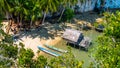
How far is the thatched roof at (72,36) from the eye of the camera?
111 ft

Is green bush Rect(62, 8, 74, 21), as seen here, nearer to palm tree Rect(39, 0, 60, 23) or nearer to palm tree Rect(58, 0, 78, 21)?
palm tree Rect(58, 0, 78, 21)

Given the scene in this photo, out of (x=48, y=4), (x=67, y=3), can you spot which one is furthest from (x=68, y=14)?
(x=48, y=4)

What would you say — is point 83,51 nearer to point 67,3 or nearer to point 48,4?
point 48,4

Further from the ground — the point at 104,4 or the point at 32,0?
the point at 32,0

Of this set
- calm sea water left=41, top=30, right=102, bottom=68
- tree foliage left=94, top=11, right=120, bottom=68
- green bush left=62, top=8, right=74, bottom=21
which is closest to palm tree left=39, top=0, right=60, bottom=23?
green bush left=62, top=8, right=74, bottom=21

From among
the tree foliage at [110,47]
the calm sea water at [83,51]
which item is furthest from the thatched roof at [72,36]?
the tree foliage at [110,47]

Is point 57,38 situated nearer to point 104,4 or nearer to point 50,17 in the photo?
point 50,17

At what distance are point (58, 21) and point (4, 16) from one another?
7.00 meters

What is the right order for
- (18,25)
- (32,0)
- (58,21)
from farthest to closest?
1. (58,21)
2. (18,25)
3. (32,0)

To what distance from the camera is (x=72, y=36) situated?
111 feet

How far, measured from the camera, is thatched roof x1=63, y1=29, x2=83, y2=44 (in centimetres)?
3378

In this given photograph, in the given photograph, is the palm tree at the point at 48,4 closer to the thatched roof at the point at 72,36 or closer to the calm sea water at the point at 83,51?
the thatched roof at the point at 72,36

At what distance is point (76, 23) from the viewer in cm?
3947

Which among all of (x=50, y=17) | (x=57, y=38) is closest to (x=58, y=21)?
(x=50, y=17)
